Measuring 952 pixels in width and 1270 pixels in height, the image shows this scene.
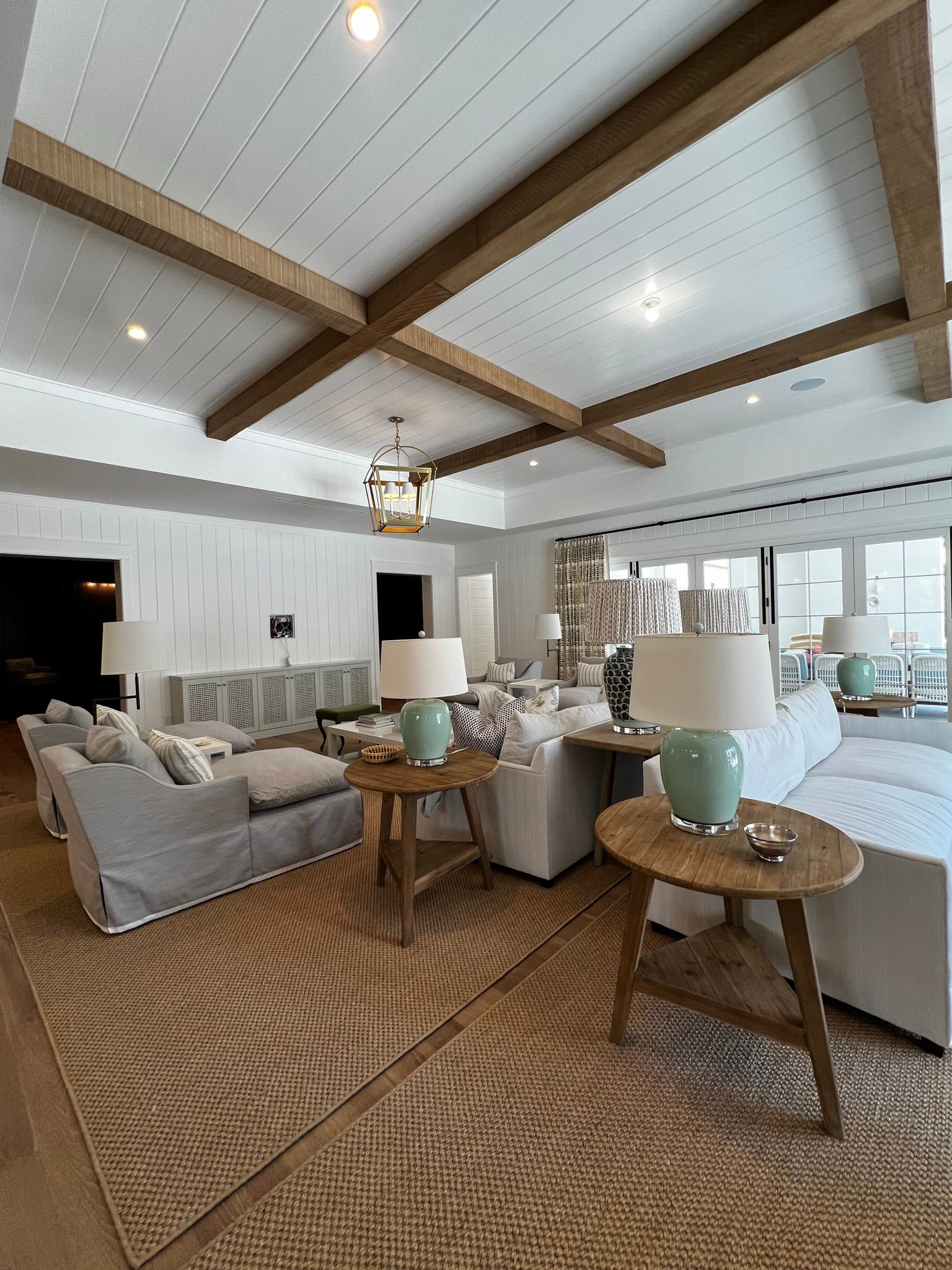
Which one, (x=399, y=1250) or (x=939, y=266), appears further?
(x=939, y=266)

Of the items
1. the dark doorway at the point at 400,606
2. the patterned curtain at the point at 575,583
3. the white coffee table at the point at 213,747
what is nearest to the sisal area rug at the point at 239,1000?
the white coffee table at the point at 213,747

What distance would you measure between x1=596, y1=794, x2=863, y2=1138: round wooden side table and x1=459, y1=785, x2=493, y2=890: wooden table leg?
3.10ft

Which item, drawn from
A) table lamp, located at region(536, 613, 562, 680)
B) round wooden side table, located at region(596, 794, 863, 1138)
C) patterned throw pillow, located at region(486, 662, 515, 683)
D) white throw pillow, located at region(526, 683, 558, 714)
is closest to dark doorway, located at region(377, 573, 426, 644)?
patterned throw pillow, located at region(486, 662, 515, 683)

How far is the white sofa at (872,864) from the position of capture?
167 centimetres

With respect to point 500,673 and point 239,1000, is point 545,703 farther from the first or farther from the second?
point 500,673

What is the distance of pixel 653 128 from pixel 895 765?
2.98 metres

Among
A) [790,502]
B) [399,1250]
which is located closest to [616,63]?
[399,1250]

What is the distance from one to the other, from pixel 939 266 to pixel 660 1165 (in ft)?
11.9

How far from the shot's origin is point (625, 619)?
10.0 feet

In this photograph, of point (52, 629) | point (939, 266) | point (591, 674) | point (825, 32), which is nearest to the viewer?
point (825, 32)

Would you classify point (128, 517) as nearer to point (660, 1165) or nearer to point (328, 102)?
point (328, 102)

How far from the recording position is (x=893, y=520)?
5168mm

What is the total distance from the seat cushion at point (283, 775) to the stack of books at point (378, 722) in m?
1.38

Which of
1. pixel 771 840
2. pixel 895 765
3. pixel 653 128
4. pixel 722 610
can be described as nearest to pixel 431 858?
pixel 771 840
